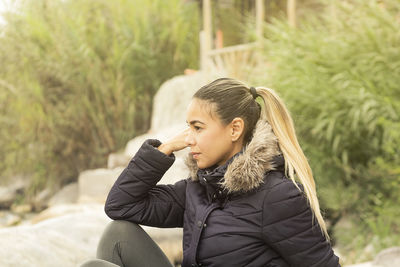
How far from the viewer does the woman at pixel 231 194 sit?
5.71 ft

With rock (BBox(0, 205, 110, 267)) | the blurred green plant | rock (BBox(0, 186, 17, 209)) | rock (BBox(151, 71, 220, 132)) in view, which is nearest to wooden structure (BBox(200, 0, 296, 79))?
rock (BBox(151, 71, 220, 132))

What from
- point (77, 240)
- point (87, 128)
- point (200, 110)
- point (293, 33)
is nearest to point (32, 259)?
point (77, 240)

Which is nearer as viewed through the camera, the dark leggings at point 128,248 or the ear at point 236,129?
the ear at point 236,129

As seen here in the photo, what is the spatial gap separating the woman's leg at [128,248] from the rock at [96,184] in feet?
17.0

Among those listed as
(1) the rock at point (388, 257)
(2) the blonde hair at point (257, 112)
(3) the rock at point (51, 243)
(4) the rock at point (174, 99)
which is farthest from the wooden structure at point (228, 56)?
(2) the blonde hair at point (257, 112)

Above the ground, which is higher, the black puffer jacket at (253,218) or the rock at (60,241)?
the black puffer jacket at (253,218)

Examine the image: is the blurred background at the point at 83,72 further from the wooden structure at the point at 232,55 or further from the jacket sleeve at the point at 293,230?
the jacket sleeve at the point at 293,230

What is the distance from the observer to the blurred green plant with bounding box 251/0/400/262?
405 centimetres

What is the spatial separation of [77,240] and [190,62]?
6913 millimetres

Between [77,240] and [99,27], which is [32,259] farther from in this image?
[99,27]

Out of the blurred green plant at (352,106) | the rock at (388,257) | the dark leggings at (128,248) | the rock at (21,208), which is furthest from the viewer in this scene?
the rock at (21,208)

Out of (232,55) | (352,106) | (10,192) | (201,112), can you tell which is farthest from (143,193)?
(10,192)

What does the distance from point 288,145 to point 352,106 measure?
2623 millimetres

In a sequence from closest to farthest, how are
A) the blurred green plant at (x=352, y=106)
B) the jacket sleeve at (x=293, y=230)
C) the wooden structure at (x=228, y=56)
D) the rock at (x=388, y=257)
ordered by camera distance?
the jacket sleeve at (x=293, y=230) → the rock at (x=388, y=257) → the blurred green plant at (x=352, y=106) → the wooden structure at (x=228, y=56)
